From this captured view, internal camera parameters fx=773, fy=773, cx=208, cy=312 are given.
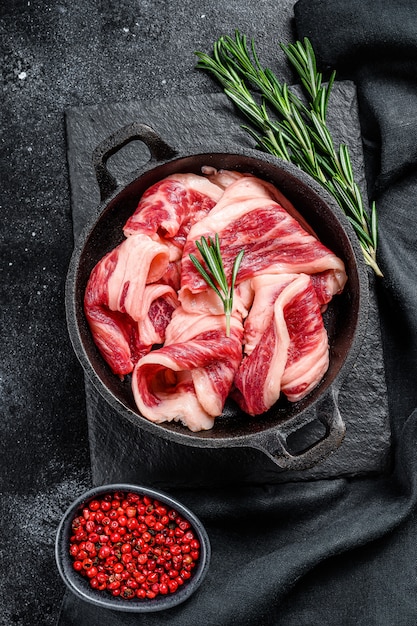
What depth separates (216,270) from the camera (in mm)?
1975

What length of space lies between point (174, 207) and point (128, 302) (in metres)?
0.29

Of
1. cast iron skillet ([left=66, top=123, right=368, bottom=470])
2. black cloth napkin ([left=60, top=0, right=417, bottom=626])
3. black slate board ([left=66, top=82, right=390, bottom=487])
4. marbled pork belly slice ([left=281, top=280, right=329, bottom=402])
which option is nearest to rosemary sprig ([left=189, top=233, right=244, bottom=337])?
marbled pork belly slice ([left=281, top=280, right=329, bottom=402])

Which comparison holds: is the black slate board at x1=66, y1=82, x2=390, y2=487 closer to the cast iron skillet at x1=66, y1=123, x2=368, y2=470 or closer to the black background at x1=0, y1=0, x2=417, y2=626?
the black background at x1=0, y1=0, x2=417, y2=626

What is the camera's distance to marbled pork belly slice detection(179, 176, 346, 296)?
205 centimetres

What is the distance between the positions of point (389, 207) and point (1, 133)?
4.27ft

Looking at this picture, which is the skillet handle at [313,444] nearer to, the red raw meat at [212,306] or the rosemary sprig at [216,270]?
the red raw meat at [212,306]

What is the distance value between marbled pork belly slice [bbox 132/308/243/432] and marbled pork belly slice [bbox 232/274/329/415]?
1.7 inches

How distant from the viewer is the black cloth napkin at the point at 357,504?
90.9 inches

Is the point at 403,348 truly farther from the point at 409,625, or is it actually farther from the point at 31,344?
the point at 31,344

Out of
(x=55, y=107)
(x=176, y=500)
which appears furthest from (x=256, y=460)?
(x=55, y=107)

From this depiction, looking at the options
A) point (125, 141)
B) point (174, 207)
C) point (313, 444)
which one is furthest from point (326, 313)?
point (125, 141)

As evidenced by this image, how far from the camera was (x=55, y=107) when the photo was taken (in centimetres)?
259

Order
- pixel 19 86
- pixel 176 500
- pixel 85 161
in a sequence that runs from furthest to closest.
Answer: pixel 19 86 < pixel 85 161 < pixel 176 500

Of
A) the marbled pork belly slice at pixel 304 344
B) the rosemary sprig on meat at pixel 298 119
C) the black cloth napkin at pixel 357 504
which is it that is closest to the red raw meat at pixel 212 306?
the marbled pork belly slice at pixel 304 344
